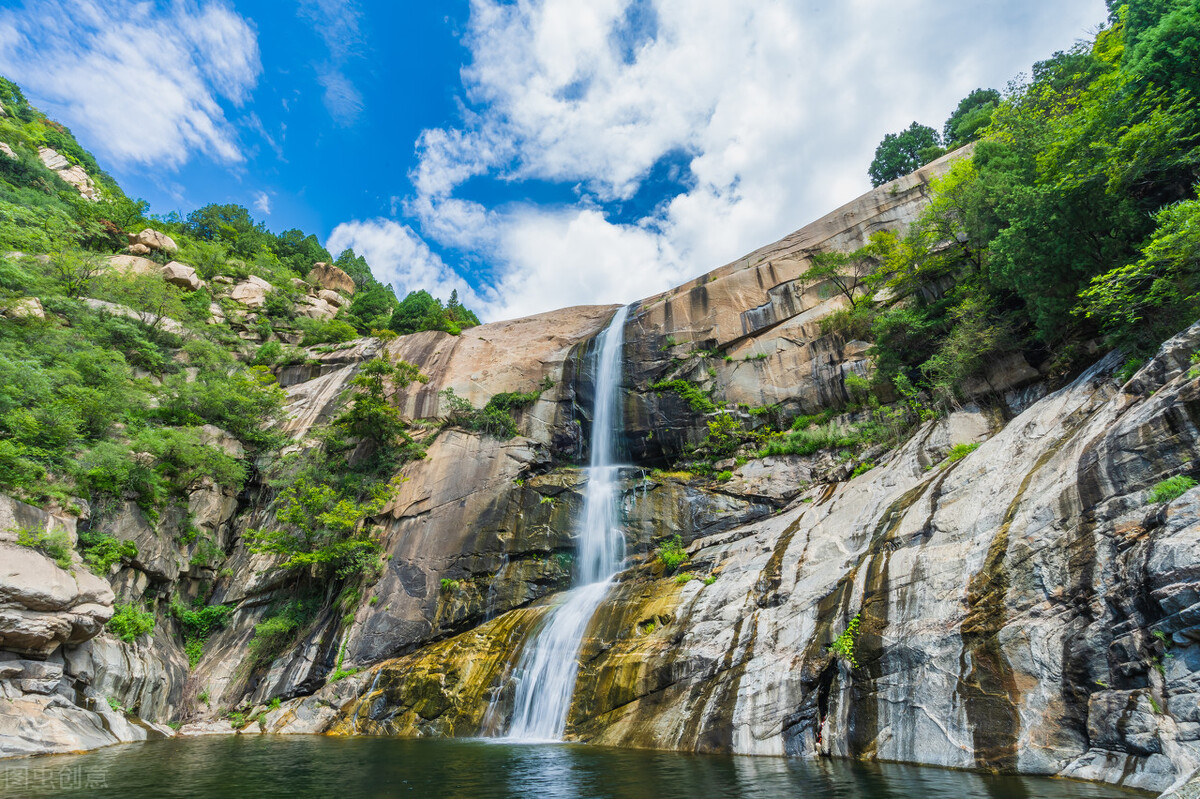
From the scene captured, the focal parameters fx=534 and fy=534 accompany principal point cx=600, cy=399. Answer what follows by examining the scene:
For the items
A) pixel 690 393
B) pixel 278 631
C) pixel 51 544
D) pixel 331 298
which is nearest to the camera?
pixel 51 544

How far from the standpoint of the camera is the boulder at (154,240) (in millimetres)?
35969

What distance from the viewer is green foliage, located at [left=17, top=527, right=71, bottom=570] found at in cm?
1295

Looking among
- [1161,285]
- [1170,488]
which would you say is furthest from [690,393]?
[1170,488]

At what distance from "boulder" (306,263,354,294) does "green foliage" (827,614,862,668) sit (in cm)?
4857

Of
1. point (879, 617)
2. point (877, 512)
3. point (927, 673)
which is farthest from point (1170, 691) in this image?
point (877, 512)

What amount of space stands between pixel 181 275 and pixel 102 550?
24494 mm

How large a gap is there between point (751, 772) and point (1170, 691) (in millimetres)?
5193

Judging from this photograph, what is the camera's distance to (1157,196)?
39.8 feet

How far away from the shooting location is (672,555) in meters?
17.0

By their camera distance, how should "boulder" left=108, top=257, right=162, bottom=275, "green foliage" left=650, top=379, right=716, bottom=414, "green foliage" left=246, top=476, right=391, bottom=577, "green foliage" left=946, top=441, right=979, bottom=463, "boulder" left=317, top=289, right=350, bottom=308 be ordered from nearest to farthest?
"green foliage" left=946, top=441, right=979, bottom=463 < "green foliage" left=246, top=476, right=391, bottom=577 < "green foliage" left=650, top=379, right=716, bottom=414 < "boulder" left=108, top=257, right=162, bottom=275 < "boulder" left=317, top=289, right=350, bottom=308

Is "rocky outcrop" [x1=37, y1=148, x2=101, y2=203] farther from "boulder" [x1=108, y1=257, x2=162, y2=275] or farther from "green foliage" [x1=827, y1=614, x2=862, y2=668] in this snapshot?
"green foliage" [x1=827, y1=614, x2=862, y2=668]

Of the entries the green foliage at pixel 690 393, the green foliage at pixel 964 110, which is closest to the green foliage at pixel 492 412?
the green foliage at pixel 690 393

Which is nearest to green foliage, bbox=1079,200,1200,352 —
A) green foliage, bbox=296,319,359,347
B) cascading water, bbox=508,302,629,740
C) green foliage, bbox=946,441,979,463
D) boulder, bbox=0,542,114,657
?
green foliage, bbox=946,441,979,463

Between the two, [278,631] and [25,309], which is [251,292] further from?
[278,631]
